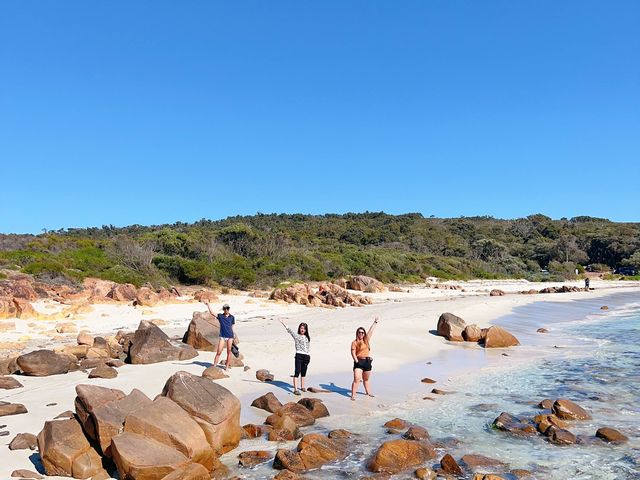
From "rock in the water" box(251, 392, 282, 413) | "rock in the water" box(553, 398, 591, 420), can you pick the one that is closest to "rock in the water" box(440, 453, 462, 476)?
"rock in the water" box(251, 392, 282, 413)

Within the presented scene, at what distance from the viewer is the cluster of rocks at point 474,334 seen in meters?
17.8

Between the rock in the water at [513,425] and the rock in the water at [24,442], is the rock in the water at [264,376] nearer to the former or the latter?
the rock in the water at [513,425]

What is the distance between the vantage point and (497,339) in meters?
17.8

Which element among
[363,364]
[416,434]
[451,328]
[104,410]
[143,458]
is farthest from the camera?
[451,328]

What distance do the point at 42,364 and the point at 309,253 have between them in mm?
35669

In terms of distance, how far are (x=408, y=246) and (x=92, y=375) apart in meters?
66.2

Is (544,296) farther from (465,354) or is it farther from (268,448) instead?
(268,448)

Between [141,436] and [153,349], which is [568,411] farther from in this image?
[153,349]

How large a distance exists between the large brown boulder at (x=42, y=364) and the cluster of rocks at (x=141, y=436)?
486 cm

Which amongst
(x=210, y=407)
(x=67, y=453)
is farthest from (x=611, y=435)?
(x=67, y=453)

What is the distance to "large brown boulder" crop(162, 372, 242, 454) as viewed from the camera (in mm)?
7449

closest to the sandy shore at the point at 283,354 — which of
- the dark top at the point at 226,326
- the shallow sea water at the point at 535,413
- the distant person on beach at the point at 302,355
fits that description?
the distant person on beach at the point at 302,355

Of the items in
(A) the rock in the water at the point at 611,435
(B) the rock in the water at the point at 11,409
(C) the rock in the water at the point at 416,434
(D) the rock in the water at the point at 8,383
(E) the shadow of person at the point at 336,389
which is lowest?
(A) the rock in the water at the point at 611,435

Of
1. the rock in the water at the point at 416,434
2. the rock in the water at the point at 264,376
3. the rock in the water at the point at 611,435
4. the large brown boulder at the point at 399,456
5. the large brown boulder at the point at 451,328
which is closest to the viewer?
the large brown boulder at the point at 399,456
